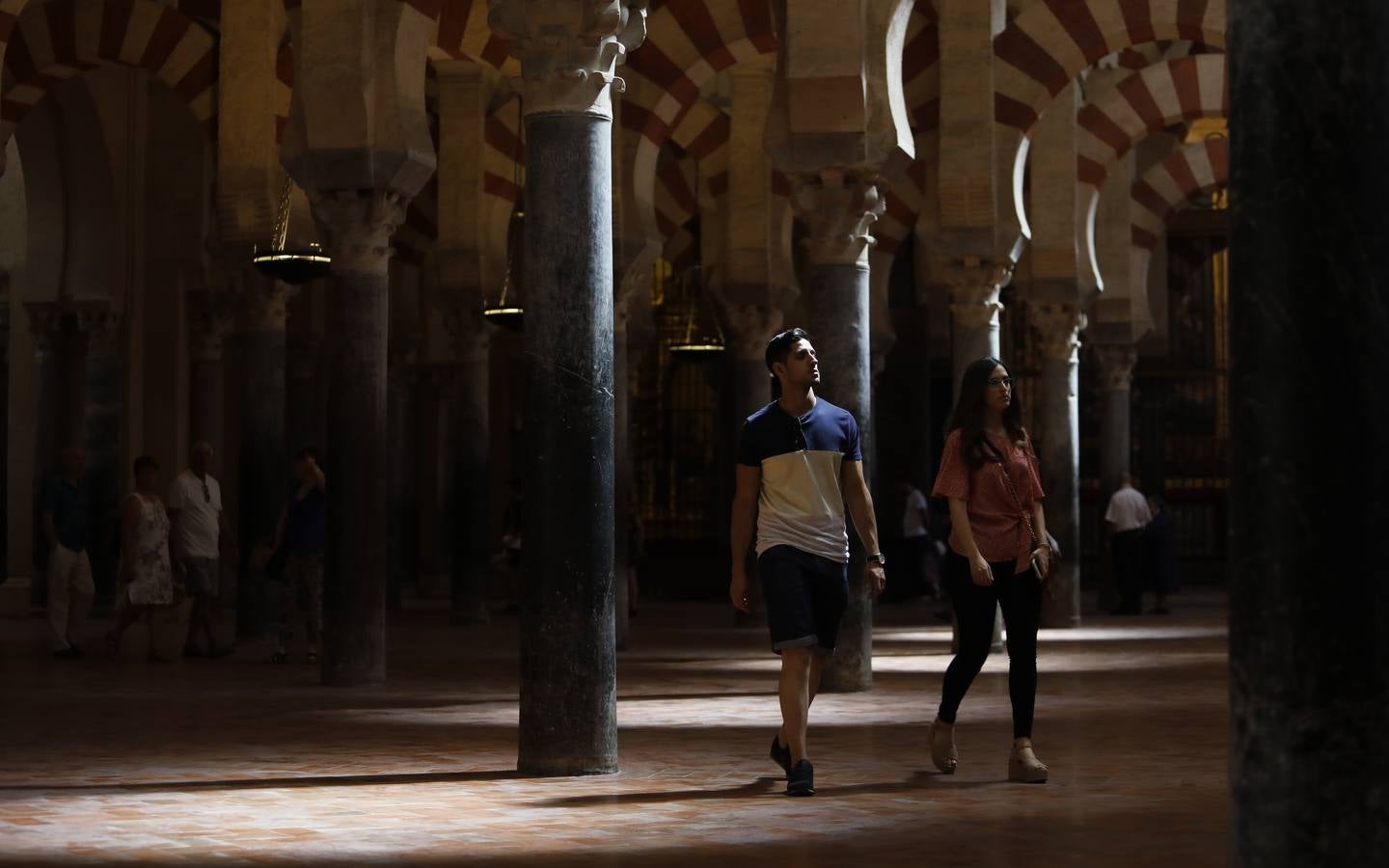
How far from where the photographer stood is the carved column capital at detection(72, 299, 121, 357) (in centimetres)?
1778

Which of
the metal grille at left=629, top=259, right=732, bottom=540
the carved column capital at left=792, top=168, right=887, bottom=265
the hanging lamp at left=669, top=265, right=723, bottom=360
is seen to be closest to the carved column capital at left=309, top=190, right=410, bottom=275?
the carved column capital at left=792, top=168, right=887, bottom=265

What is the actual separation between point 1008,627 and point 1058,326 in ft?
34.8

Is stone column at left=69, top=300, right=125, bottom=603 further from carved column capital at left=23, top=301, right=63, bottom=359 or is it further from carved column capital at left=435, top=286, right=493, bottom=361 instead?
carved column capital at left=435, top=286, right=493, bottom=361

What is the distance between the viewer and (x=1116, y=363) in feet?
64.5

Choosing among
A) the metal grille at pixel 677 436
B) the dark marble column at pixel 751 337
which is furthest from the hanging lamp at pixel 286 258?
the metal grille at pixel 677 436

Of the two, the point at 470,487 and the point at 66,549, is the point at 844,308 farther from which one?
the point at 470,487

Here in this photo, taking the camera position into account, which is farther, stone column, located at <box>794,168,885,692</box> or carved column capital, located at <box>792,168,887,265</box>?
carved column capital, located at <box>792,168,887,265</box>

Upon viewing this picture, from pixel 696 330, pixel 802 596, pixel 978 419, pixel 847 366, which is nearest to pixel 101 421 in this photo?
pixel 696 330

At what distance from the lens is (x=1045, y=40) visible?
46.6 feet

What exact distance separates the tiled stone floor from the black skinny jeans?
0.91 ft

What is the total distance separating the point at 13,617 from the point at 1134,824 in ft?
46.4

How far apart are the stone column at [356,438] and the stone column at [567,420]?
3683mm

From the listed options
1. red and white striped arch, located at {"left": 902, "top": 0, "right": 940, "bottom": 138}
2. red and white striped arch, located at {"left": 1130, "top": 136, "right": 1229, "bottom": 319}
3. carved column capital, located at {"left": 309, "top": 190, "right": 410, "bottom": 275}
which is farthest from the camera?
red and white striped arch, located at {"left": 1130, "top": 136, "right": 1229, "bottom": 319}

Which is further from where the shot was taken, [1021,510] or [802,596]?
[1021,510]
